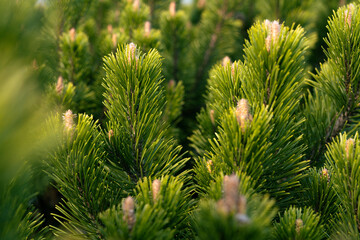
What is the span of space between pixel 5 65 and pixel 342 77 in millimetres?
927

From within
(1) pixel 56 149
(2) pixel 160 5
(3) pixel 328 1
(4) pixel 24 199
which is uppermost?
(3) pixel 328 1

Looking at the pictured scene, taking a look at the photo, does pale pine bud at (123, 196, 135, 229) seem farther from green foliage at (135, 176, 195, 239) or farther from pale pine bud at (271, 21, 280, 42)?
pale pine bud at (271, 21, 280, 42)

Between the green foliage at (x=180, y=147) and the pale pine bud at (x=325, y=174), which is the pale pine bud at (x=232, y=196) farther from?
the pale pine bud at (x=325, y=174)

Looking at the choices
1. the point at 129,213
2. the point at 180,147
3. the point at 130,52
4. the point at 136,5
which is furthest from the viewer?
the point at 136,5

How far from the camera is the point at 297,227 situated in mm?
764

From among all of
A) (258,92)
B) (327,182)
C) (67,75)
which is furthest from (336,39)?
(67,75)

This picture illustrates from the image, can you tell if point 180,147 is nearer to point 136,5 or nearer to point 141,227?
point 141,227

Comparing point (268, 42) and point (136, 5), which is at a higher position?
point (136, 5)

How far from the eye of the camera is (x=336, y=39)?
1010 millimetres

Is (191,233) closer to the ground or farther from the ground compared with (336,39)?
closer to the ground

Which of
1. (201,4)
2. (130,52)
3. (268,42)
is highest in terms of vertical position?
(201,4)

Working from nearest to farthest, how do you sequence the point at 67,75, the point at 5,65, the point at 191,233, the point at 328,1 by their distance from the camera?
the point at 5,65, the point at 191,233, the point at 67,75, the point at 328,1

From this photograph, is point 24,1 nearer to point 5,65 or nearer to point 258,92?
point 5,65

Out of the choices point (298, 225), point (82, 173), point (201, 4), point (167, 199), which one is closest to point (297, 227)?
point (298, 225)
